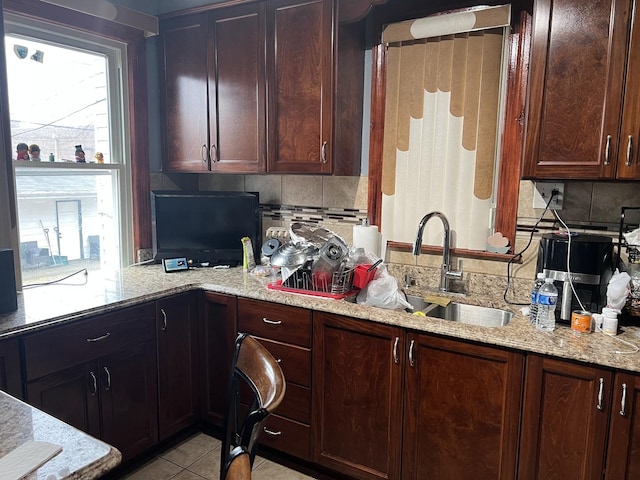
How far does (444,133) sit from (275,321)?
1.23m

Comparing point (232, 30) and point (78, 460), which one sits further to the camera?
point (232, 30)

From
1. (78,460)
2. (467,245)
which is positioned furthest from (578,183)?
(78,460)

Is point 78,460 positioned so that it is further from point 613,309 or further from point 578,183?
point 578,183

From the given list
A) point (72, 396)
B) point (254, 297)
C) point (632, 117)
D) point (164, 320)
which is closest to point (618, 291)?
point (632, 117)

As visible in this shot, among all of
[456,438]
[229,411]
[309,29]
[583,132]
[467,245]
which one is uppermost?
[309,29]

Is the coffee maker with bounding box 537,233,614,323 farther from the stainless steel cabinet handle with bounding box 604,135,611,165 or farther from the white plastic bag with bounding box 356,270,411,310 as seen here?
the white plastic bag with bounding box 356,270,411,310

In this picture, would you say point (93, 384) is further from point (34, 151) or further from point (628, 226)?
point (628, 226)

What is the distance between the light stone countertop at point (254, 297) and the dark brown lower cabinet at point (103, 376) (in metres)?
0.07

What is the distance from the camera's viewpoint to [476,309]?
7.33 feet

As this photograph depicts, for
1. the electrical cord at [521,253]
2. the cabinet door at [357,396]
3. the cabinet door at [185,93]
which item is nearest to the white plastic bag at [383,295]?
the cabinet door at [357,396]

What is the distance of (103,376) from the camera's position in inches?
82.7

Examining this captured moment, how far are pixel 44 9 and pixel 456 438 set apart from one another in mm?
2721

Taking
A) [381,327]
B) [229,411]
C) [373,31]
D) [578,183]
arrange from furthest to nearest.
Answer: [373,31], [578,183], [381,327], [229,411]

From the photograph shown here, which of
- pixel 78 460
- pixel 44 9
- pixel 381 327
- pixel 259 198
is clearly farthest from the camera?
pixel 259 198
